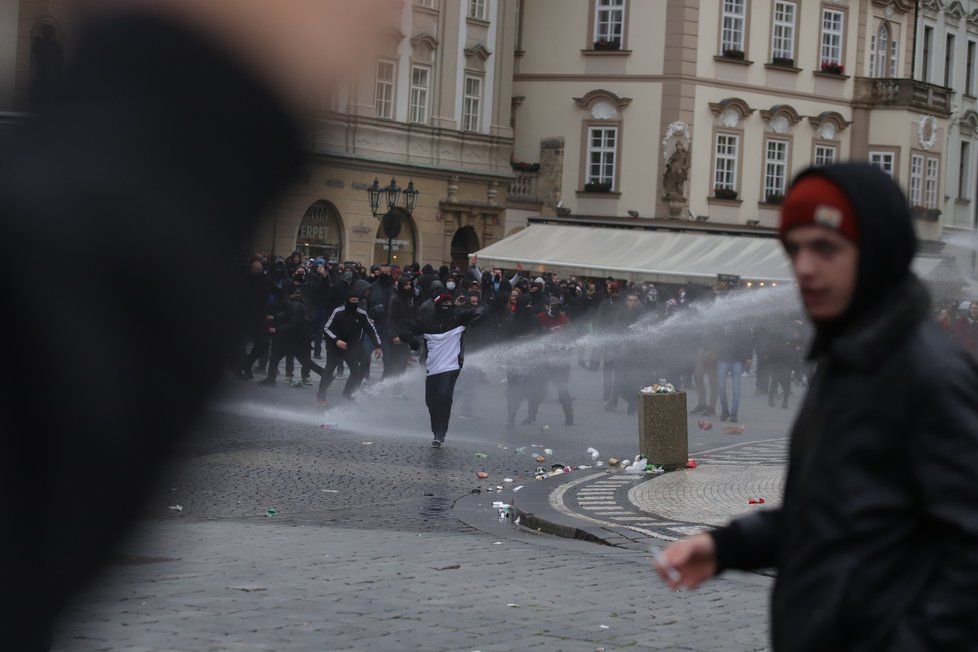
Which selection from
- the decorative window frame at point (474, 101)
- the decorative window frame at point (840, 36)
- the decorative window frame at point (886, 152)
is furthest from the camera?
the decorative window frame at point (886, 152)

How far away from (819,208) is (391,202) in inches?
1489

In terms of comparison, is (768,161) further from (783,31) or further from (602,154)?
A: (602,154)

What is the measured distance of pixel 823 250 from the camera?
2.58m

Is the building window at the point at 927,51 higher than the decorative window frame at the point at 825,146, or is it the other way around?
the building window at the point at 927,51

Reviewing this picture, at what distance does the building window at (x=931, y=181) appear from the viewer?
57312mm

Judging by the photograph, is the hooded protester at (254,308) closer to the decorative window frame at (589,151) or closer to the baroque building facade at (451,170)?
the baroque building facade at (451,170)

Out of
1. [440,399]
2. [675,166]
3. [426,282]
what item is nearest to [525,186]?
[675,166]

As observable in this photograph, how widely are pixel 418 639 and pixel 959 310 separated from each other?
2891cm

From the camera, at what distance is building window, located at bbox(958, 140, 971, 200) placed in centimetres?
6097

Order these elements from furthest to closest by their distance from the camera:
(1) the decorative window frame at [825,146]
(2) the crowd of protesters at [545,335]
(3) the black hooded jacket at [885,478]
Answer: (1) the decorative window frame at [825,146] < (2) the crowd of protesters at [545,335] < (3) the black hooded jacket at [885,478]

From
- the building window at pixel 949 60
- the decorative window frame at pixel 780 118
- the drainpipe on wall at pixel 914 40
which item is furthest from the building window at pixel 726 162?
the building window at pixel 949 60

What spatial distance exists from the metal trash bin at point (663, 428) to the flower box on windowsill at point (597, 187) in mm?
34639

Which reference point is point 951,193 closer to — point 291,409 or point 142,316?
point 291,409

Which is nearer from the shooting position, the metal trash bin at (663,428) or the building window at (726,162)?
the metal trash bin at (663,428)
